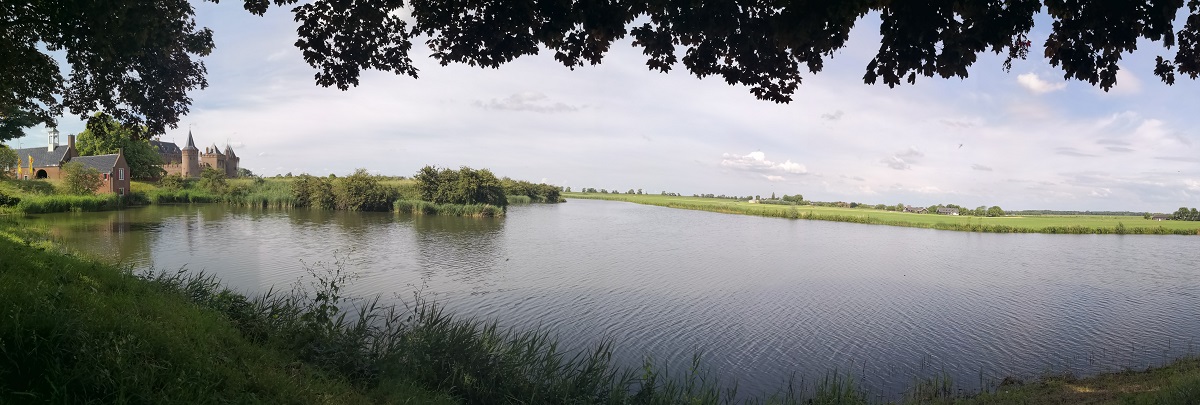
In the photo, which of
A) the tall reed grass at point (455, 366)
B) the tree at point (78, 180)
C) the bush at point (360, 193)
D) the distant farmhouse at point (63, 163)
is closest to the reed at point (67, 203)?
the tree at point (78, 180)

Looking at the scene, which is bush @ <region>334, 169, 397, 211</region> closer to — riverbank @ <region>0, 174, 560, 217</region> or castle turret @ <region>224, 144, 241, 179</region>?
riverbank @ <region>0, 174, 560, 217</region>

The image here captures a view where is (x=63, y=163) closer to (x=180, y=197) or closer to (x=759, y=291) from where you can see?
(x=180, y=197)

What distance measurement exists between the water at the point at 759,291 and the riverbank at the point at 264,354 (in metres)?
1.52

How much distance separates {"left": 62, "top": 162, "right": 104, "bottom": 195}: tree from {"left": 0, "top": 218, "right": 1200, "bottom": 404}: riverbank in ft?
138

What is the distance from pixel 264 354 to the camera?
215 inches

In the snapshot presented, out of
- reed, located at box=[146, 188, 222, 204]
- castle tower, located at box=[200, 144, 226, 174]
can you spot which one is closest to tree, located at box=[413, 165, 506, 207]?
reed, located at box=[146, 188, 222, 204]

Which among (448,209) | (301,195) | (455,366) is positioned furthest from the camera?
(301,195)

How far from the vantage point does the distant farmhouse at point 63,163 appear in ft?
147

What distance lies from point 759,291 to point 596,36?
42.3 ft

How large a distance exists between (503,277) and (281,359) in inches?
400

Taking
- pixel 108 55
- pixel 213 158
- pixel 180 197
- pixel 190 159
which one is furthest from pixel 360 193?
pixel 213 158

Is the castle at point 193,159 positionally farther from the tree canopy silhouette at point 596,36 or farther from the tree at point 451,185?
the tree canopy silhouette at point 596,36

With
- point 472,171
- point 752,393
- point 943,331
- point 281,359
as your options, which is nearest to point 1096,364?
point 943,331

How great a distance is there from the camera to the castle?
81.1 metres
